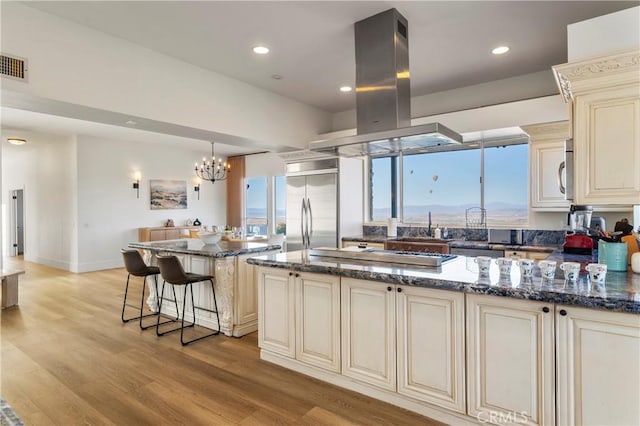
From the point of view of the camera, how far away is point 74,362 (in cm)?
328

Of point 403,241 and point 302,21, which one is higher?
point 302,21

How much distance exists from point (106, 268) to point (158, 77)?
607 centimetres

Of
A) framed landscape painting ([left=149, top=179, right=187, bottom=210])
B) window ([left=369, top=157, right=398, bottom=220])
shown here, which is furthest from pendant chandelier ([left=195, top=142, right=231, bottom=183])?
window ([left=369, top=157, right=398, bottom=220])

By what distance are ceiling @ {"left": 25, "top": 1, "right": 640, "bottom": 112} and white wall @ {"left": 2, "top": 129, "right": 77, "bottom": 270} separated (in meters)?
5.72

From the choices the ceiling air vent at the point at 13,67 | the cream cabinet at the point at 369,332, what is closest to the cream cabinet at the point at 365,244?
the cream cabinet at the point at 369,332

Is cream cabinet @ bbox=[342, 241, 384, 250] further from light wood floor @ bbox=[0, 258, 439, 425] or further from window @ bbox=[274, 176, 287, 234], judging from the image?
window @ bbox=[274, 176, 287, 234]

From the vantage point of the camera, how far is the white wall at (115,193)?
25.8 ft

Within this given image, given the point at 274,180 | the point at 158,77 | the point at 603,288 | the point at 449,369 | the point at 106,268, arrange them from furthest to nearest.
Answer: the point at 274,180 → the point at 106,268 → the point at 158,77 → the point at 449,369 → the point at 603,288

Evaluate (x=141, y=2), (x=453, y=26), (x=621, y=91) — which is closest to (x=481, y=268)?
(x=621, y=91)

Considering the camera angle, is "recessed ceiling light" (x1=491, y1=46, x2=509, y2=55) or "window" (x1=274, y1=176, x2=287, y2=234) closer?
"recessed ceiling light" (x1=491, y1=46, x2=509, y2=55)

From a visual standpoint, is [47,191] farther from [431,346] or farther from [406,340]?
[431,346]

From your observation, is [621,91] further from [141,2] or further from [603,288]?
[141,2]

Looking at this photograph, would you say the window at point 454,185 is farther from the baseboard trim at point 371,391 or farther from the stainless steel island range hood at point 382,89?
the baseboard trim at point 371,391

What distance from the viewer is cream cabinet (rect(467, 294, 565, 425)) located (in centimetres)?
193
